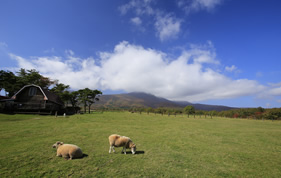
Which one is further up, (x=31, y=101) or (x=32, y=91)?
(x=32, y=91)

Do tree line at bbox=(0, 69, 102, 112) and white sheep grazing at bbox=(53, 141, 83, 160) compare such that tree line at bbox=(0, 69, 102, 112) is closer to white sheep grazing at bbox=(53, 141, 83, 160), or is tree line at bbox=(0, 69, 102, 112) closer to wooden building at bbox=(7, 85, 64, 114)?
wooden building at bbox=(7, 85, 64, 114)

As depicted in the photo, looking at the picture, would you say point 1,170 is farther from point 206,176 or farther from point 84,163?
point 206,176

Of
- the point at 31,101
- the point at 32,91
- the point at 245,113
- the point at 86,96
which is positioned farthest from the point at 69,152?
the point at 245,113

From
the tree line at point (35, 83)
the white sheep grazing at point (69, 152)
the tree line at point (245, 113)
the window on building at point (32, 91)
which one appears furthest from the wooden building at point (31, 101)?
the tree line at point (245, 113)

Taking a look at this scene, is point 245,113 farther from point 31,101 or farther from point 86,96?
point 31,101

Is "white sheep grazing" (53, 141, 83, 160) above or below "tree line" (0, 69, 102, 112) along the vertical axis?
below

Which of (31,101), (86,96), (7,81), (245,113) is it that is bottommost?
(245,113)

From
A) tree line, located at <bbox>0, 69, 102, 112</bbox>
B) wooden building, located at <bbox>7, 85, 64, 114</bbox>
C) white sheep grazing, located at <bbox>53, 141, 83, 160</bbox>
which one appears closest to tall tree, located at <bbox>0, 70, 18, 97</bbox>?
tree line, located at <bbox>0, 69, 102, 112</bbox>

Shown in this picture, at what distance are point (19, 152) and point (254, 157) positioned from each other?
16000mm

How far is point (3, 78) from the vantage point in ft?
137

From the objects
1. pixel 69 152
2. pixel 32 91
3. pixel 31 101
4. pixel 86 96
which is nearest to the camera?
pixel 69 152

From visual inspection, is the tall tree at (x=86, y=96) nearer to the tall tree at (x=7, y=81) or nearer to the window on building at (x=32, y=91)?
the window on building at (x=32, y=91)

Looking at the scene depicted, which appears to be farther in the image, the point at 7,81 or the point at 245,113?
the point at 245,113

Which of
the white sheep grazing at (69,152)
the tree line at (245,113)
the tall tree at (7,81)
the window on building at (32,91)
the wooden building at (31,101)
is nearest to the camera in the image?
the white sheep grazing at (69,152)
